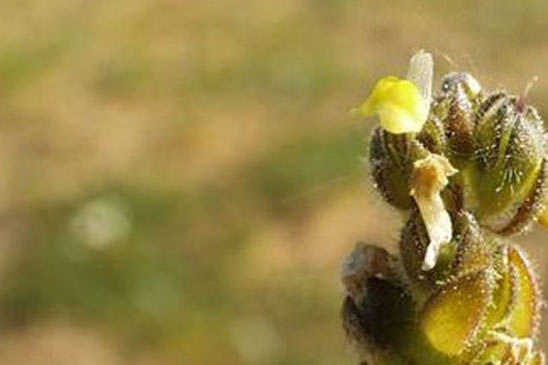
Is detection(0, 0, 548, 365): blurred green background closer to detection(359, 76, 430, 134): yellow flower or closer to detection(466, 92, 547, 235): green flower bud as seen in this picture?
detection(466, 92, 547, 235): green flower bud

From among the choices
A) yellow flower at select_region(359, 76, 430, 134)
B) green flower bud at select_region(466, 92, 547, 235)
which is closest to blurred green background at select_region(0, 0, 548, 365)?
green flower bud at select_region(466, 92, 547, 235)

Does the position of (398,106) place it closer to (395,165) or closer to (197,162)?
(395,165)

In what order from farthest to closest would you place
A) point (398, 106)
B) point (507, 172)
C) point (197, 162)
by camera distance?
point (197, 162), point (507, 172), point (398, 106)

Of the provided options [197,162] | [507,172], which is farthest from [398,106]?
[197,162]

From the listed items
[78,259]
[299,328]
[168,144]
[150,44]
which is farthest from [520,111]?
[150,44]

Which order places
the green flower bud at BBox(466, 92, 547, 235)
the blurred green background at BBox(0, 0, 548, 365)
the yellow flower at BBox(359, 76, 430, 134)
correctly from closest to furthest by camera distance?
the yellow flower at BBox(359, 76, 430, 134), the green flower bud at BBox(466, 92, 547, 235), the blurred green background at BBox(0, 0, 548, 365)

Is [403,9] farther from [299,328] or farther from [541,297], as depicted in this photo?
[541,297]
